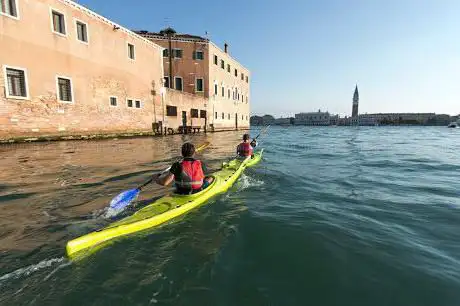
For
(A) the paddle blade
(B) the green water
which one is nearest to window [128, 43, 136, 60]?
(B) the green water

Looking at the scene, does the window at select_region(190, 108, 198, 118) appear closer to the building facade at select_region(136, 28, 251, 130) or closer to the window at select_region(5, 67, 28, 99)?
the building facade at select_region(136, 28, 251, 130)

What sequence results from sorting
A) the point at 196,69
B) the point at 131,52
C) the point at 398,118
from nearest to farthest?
the point at 131,52 < the point at 196,69 < the point at 398,118

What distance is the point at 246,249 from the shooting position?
3.96 meters

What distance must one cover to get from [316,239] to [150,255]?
245 centimetres

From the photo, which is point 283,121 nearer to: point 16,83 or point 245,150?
point 16,83

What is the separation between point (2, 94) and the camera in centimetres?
1395

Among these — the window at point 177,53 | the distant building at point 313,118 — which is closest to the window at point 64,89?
the window at point 177,53

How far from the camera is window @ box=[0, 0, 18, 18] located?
14000 mm

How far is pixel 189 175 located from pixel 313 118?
159156mm

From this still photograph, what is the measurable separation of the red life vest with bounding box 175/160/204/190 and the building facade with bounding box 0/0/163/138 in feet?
44.9

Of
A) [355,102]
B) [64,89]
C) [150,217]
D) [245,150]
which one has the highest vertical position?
[355,102]

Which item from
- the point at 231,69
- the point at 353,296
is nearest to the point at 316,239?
the point at 353,296

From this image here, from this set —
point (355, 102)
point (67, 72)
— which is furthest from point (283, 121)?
point (67, 72)

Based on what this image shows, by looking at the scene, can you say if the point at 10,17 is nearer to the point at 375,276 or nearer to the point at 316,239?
the point at 316,239
